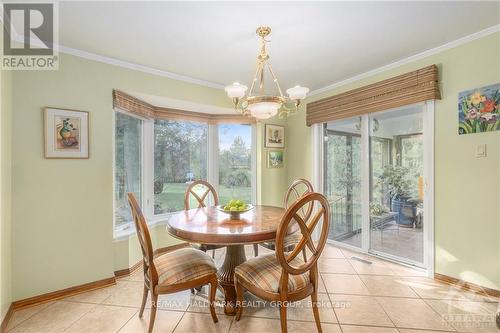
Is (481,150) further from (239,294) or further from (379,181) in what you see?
(239,294)

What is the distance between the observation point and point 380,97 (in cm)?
285

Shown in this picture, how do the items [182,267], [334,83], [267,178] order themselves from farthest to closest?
[267,178]
[334,83]
[182,267]

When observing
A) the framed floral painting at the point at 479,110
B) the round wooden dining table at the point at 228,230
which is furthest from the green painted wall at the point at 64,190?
the framed floral painting at the point at 479,110

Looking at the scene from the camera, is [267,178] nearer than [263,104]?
No

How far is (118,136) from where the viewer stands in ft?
9.45

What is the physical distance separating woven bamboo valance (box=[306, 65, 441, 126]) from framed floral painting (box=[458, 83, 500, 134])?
9.5 inches

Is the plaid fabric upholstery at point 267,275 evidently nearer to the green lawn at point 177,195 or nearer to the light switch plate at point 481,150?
the light switch plate at point 481,150

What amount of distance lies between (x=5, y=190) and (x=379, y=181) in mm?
3846

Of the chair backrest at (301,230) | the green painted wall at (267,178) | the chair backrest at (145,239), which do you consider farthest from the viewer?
the green painted wall at (267,178)

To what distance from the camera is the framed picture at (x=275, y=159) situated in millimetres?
3939

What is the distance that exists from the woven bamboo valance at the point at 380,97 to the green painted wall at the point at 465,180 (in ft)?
0.44

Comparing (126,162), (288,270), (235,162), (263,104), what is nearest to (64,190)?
(126,162)

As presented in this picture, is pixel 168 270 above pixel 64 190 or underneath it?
underneath

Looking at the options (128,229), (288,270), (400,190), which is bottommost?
(128,229)
